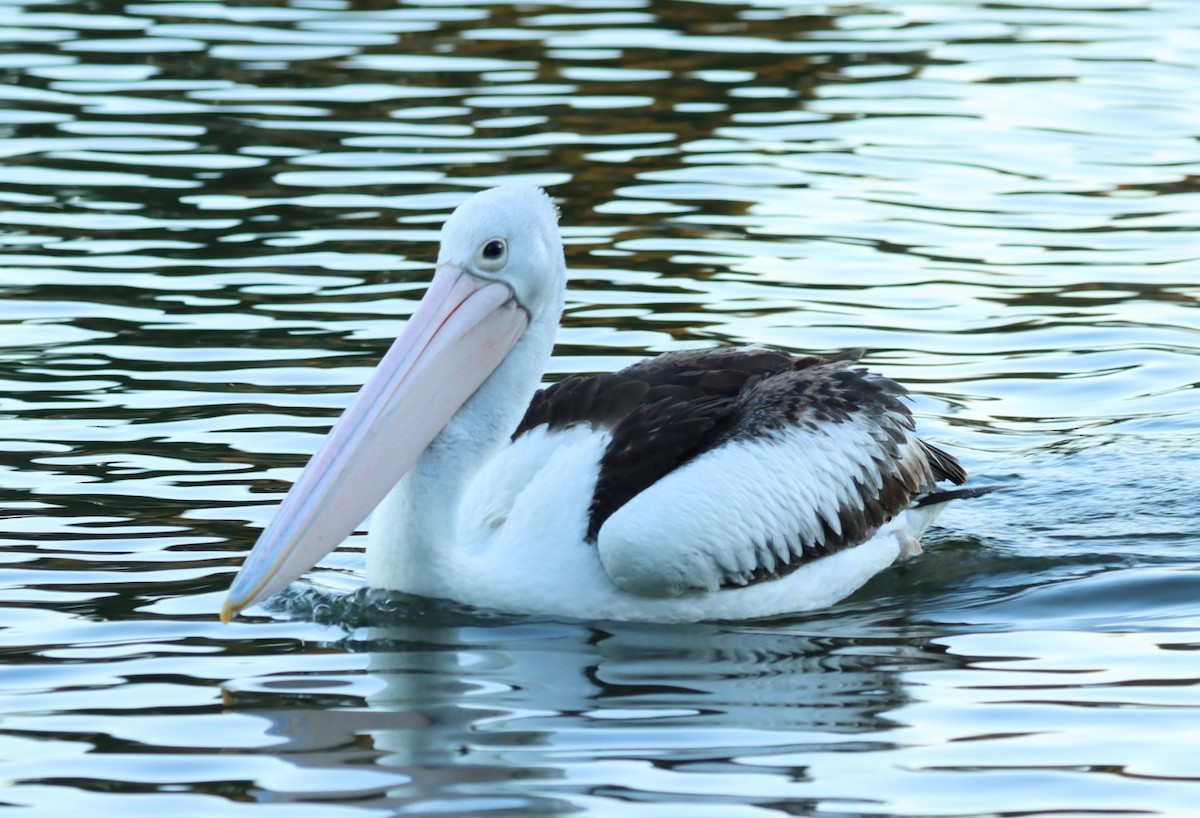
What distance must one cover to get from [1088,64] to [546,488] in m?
9.21

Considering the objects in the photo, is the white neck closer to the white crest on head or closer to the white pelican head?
the white pelican head

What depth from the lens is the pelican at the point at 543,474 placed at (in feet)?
19.7

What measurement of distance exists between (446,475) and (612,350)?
292cm

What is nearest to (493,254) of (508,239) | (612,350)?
(508,239)

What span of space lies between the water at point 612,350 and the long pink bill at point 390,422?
31cm

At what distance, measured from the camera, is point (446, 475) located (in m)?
6.19

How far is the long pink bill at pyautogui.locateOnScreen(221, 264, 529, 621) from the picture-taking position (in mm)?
5711

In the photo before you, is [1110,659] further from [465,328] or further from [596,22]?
[596,22]

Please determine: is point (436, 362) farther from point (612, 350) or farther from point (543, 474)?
point (612, 350)

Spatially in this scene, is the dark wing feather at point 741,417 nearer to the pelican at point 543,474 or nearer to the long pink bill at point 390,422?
the pelican at point 543,474

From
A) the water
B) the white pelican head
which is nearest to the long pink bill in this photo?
the white pelican head

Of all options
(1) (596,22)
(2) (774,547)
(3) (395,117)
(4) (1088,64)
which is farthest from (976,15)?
(2) (774,547)

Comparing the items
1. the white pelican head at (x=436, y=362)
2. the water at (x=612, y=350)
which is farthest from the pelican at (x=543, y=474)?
the water at (x=612, y=350)

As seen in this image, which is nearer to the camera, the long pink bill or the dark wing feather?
the long pink bill
